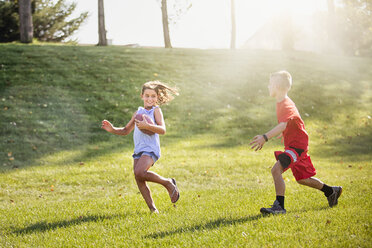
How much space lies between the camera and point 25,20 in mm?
23656

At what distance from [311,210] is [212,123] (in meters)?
9.54

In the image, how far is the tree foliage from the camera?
28391 millimetres

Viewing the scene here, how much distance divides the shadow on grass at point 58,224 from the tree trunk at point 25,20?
2168 centimetres

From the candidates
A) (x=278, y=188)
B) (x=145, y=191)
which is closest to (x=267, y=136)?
(x=278, y=188)

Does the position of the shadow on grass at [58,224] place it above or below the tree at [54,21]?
below

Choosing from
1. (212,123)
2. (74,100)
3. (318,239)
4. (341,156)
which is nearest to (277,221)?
(318,239)

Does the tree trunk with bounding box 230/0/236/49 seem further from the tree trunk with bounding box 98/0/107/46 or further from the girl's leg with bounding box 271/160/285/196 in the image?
the girl's leg with bounding box 271/160/285/196

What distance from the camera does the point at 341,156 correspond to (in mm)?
11086

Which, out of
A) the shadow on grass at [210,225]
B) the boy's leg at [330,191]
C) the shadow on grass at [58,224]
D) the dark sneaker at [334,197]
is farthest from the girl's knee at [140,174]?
the dark sneaker at [334,197]

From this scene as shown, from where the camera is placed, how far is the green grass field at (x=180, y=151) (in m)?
4.48

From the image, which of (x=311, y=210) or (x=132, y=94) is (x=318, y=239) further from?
(x=132, y=94)

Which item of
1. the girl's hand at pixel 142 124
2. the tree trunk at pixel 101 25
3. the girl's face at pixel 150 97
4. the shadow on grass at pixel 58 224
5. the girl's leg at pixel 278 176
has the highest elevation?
the tree trunk at pixel 101 25

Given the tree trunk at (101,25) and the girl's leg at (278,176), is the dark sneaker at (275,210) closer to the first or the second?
the girl's leg at (278,176)

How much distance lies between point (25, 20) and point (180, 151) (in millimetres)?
17812
